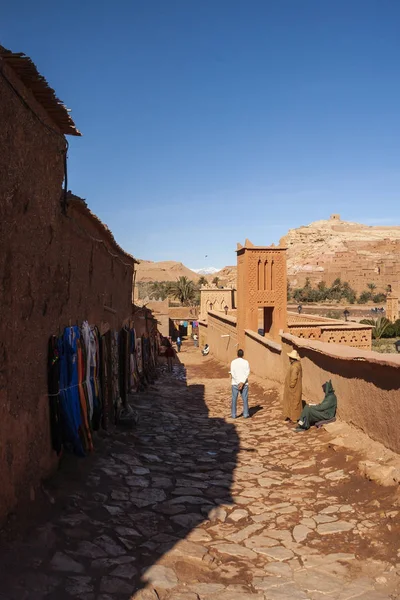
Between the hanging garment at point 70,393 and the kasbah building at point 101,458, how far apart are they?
3.2 inches

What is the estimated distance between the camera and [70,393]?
584 centimetres

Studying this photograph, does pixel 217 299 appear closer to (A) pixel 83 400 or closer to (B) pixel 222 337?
(B) pixel 222 337

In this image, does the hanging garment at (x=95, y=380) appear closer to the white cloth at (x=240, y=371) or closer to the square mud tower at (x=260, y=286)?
the white cloth at (x=240, y=371)

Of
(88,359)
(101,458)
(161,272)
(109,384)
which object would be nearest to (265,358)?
(109,384)

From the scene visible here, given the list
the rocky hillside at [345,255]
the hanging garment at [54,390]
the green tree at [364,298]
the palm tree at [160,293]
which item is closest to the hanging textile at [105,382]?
the hanging garment at [54,390]

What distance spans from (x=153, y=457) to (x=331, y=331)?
10432 millimetres

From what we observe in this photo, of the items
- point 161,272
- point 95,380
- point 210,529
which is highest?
point 161,272

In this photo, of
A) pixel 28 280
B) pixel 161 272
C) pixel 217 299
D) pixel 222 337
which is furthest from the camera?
pixel 161 272

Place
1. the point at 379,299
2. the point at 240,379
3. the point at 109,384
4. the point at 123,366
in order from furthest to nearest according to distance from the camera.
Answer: the point at 379,299 → the point at 240,379 → the point at 123,366 → the point at 109,384

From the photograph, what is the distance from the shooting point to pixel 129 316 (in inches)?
480

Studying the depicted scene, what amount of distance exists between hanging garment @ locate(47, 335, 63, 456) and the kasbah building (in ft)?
0.11

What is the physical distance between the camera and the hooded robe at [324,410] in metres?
8.17

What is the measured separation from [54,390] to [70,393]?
1.69 feet

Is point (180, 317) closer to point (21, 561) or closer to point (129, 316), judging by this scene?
point (129, 316)
